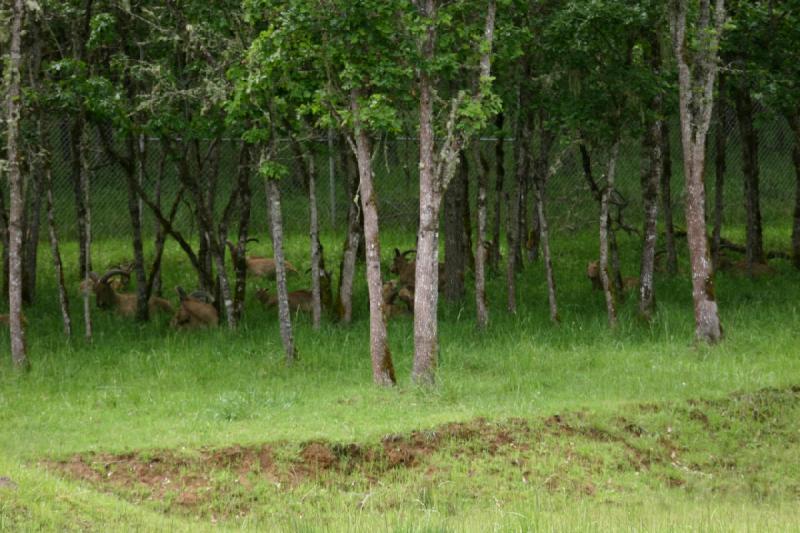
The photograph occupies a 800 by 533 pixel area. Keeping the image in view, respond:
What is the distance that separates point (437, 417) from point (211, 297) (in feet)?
26.0

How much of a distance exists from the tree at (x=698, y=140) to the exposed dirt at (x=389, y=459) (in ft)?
8.97

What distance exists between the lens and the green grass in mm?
11008

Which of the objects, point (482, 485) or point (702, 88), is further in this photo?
point (702, 88)

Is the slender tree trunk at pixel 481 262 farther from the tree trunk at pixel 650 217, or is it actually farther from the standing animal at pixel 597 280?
the standing animal at pixel 597 280

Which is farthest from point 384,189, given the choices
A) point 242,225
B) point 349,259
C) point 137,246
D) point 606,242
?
point 606,242

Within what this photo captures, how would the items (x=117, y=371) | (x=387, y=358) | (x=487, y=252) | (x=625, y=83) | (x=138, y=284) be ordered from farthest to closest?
(x=487, y=252) → (x=138, y=284) → (x=625, y=83) → (x=117, y=371) → (x=387, y=358)

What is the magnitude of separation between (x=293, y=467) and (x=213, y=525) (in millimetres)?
1411

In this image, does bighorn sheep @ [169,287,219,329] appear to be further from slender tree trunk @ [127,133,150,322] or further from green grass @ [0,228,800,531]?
slender tree trunk @ [127,133,150,322]

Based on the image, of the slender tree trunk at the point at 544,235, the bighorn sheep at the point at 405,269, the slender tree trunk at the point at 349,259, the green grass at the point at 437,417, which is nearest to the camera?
the green grass at the point at 437,417

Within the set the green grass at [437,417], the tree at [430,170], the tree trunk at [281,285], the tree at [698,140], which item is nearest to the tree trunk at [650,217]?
the green grass at [437,417]

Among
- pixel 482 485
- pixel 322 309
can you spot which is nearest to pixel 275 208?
pixel 322 309

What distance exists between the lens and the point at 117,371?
15844mm

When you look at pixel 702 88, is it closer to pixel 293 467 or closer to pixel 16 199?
pixel 293 467

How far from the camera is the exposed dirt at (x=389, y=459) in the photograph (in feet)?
38.3
